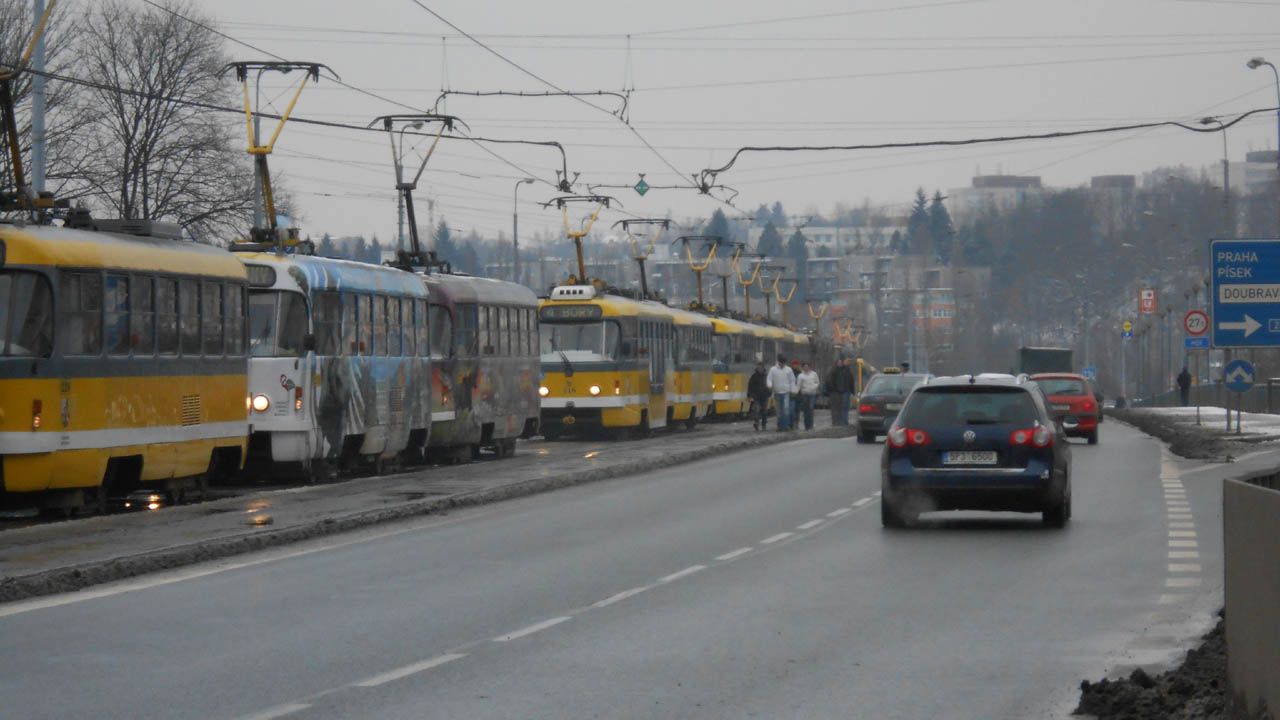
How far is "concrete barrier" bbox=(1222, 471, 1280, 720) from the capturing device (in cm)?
730

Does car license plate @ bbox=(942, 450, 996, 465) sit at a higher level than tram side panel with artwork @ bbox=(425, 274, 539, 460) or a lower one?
lower

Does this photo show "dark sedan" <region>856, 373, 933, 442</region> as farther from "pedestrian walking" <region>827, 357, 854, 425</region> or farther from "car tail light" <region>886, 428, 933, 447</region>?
"car tail light" <region>886, 428, 933, 447</region>

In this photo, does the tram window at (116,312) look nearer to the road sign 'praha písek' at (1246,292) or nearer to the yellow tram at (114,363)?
the yellow tram at (114,363)

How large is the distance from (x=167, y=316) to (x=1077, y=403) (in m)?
24.7

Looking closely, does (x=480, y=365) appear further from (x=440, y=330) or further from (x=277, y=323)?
(x=277, y=323)

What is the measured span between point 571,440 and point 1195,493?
22.4 m

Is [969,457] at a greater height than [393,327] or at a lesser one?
lesser

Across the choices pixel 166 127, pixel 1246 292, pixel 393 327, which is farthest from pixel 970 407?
pixel 166 127

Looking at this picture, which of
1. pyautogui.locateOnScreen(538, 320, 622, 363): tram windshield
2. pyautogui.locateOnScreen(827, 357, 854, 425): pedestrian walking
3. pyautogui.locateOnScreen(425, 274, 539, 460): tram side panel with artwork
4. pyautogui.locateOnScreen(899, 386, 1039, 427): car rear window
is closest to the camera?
pyautogui.locateOnScreen(899, 386, 1039, 427): car rear window

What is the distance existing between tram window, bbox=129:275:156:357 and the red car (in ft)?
77.5

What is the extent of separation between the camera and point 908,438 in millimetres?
19938

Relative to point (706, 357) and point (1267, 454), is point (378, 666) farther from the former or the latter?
point (706, 357)

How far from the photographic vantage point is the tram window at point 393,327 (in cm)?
3127

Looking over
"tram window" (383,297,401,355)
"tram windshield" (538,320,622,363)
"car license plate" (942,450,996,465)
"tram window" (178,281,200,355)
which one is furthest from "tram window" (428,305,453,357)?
"car license plate" (942,450,996,465)
